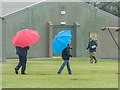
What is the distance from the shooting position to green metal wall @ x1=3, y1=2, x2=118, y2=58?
3216 cm

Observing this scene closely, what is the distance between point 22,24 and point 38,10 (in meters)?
1.94

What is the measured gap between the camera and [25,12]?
32.3 m

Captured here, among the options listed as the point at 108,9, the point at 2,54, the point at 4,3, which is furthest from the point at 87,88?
the point at 108,9

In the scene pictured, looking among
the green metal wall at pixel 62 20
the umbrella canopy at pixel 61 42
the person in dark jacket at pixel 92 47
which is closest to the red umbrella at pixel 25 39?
the umbrella canopy at pixel 61 42

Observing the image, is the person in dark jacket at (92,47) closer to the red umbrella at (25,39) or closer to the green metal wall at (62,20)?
the green metal wall at (62,20)

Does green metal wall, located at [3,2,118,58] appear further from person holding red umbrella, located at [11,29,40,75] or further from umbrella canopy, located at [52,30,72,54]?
umbrella canopy, located at [52,30,72,54]

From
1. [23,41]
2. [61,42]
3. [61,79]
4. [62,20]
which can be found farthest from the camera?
[62,20]

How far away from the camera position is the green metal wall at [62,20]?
32.2m

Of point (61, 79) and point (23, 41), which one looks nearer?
point (61, 79)

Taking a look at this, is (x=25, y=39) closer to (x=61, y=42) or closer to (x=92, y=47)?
(x=61, y=42)

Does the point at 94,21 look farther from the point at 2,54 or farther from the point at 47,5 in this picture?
the point at 2,54

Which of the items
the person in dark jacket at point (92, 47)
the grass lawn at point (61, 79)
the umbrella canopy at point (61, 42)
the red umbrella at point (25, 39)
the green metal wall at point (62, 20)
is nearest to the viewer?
the grass lawn at point (61, 79)

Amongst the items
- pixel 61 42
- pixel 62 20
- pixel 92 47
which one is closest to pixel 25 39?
pixel 61 42

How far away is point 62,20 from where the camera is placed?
108 feet
